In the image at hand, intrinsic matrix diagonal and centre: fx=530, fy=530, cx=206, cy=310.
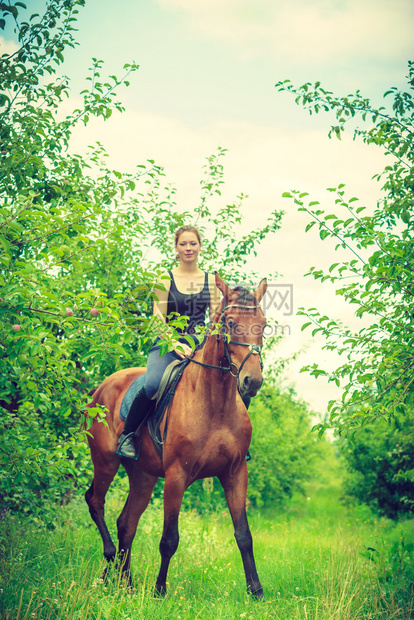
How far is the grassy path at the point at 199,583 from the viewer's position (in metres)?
4.54

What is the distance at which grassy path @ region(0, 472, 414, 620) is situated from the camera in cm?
454

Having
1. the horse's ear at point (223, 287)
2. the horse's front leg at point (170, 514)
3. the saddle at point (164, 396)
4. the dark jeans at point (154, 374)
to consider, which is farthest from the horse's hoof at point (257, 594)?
the horse's ear at point (223, 287)

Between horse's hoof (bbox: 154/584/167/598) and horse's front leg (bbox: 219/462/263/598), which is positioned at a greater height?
horse's front leg (bbox: 219/462/263/598)

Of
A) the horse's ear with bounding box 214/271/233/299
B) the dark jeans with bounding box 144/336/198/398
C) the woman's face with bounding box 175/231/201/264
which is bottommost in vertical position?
the dark jeans with bounding box 144/336/198/398

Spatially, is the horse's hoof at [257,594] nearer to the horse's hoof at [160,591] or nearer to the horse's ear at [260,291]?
the horse's hoof at [160,591]

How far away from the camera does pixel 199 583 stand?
5.69 meters

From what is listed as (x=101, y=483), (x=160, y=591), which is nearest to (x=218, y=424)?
(x=160, y=591)

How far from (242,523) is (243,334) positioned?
1.93 meters

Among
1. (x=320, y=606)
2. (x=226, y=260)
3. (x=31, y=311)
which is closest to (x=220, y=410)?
(x=320, y=606)

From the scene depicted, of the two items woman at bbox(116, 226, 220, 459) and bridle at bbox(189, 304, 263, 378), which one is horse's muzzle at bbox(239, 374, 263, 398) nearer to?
bridle at bbox(189, 304, 263, 378)

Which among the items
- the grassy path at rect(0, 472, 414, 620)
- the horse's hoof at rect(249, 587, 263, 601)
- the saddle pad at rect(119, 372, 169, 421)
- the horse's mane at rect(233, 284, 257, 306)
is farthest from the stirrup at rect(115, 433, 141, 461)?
the horse's mane at rect(233, 284, 257, 306)

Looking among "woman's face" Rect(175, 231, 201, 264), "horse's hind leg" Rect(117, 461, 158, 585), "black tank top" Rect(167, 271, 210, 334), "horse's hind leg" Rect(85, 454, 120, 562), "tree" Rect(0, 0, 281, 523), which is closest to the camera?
"tree" Rect(0, 0, 281, 523)

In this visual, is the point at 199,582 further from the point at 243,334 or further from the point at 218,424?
the point at 243,334

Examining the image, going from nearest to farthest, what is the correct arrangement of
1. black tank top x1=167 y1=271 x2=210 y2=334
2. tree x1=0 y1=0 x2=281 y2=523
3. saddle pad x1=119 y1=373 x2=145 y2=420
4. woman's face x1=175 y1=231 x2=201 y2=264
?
tree x1=0 y1=0 x2=281 y2=523
black tank top x1=167 y1=271 x2=210 y2=334
woman's face x1=175 y1=231 x2=201 y2=264
saddle pad x1=119 y1=373 x2=145 y2=420
